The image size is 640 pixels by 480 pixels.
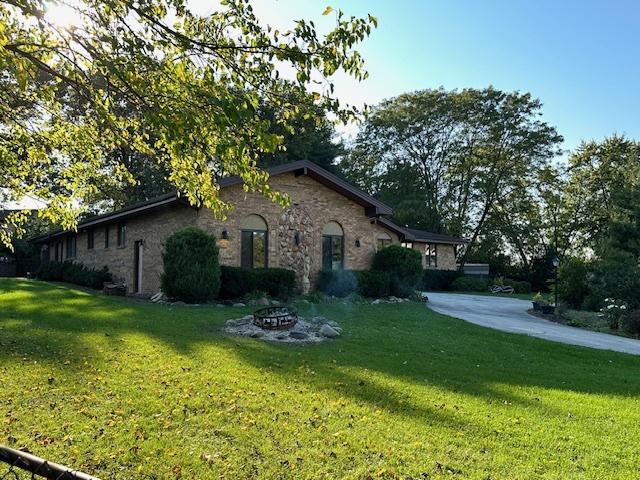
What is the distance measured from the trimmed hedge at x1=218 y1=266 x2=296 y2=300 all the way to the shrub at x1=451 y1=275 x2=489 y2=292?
19052 mm

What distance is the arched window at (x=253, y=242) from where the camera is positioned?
18.0 metres

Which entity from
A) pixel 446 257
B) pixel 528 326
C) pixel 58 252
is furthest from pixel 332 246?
pixel 58 252

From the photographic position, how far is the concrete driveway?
12.2 meters

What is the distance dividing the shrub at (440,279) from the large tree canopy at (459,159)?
6.87 meters

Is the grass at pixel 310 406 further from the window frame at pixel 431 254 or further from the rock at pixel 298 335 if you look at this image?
the window frame at pixel 431 254

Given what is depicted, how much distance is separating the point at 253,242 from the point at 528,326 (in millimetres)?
9429

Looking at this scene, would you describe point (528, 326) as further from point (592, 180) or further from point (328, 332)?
point (592, 180)

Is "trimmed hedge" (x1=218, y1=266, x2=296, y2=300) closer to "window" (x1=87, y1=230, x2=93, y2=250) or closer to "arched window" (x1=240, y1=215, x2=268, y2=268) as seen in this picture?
"arched window" (x1=240, y1=215, x2=268, y2=268)

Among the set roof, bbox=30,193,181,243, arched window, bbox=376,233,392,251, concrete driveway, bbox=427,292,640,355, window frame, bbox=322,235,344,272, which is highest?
roof, bbox=30,193,181,243

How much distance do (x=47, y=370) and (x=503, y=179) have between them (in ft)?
123

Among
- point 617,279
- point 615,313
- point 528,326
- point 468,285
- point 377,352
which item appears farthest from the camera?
point 468,285

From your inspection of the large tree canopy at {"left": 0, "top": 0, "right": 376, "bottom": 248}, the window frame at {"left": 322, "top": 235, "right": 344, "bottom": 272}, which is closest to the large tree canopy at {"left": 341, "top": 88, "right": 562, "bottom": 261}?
the window frame at {"left": 322, "top": 235, "right": 344, "bottom": 272}

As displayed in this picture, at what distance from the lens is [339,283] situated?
19.1m

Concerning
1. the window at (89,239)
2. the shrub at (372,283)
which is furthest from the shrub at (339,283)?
the window at (89,239)
